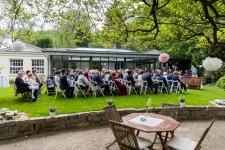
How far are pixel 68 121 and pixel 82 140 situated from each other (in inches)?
34.1

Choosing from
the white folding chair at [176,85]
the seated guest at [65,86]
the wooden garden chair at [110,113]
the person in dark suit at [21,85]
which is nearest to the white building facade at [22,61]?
the seated guest at [65,86]

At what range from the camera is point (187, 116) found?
620 centimetres

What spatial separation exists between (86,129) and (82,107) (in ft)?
3.75

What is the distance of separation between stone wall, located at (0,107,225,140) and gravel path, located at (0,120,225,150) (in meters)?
0.15

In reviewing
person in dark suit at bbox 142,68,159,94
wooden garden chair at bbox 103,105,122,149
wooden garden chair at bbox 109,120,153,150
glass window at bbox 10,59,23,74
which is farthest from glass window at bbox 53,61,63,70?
wooden garden chair at bbox 109,120,153,150

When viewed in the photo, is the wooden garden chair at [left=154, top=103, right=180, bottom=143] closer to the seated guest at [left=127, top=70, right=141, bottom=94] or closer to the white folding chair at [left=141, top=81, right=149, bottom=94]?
the seated guest at [left=127, top=70, right=141, bottom=94]

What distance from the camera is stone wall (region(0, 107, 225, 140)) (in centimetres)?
441

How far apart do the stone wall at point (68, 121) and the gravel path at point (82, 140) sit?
15cm

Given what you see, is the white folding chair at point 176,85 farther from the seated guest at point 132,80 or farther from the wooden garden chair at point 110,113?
the wooden garden chair at point 110,113

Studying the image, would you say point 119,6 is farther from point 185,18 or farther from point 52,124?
point 52,124

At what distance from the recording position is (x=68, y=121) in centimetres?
504

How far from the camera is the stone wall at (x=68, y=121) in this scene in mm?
4411

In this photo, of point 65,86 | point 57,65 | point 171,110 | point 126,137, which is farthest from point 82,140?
point 57,65

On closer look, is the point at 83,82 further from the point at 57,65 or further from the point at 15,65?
the point at 15,65
